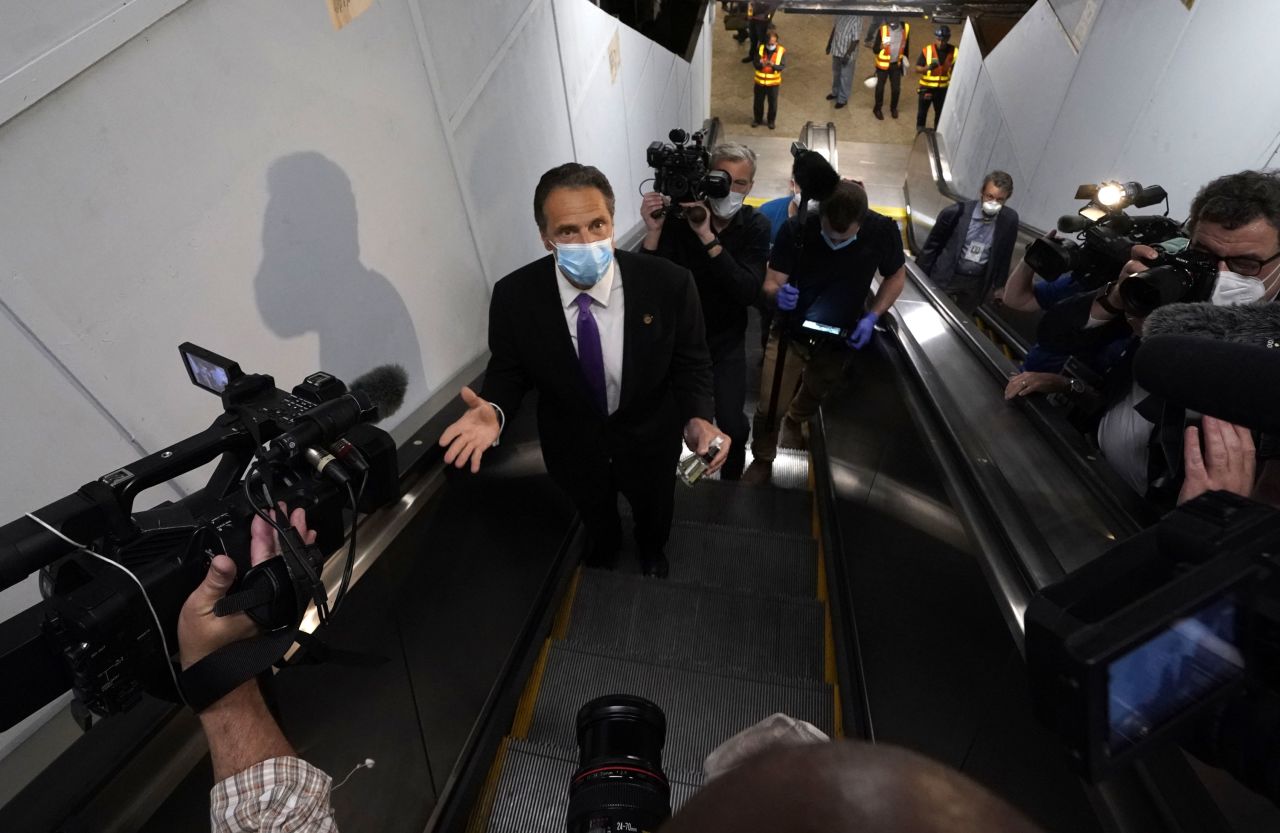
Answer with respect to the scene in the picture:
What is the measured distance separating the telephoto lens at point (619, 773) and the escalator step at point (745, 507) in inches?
86.4

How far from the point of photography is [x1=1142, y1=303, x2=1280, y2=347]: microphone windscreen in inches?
43.9

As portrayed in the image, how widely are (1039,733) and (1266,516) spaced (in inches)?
26.5

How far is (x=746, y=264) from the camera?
2.95 m

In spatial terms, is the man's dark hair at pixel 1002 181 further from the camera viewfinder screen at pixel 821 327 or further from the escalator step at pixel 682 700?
the escalator step at pixel 682 700

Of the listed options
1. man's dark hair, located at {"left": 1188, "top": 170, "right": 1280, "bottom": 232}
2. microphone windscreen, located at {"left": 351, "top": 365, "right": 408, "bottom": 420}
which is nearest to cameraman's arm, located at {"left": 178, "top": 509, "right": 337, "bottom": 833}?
microphone windscreen, located at {"left": 351, "top": 365, "right": 408, "bottom": 420}

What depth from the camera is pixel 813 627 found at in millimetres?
2725

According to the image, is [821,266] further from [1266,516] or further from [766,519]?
[1266,516]

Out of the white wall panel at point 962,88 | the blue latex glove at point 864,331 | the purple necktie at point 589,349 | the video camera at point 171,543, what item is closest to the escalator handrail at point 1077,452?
the blue latex glove at point 864,331

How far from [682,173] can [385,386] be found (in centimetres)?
155

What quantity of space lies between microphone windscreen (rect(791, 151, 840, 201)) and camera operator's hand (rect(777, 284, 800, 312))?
0.46m

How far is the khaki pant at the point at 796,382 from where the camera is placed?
10.9 feet

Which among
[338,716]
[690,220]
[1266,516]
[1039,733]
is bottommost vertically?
[338,716]

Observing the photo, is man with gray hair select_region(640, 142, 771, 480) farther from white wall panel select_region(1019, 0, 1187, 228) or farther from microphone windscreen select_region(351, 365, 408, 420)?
white wall panel select_region(1019, 0, 1187, 228)

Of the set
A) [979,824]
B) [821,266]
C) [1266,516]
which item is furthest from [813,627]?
[979,824]
